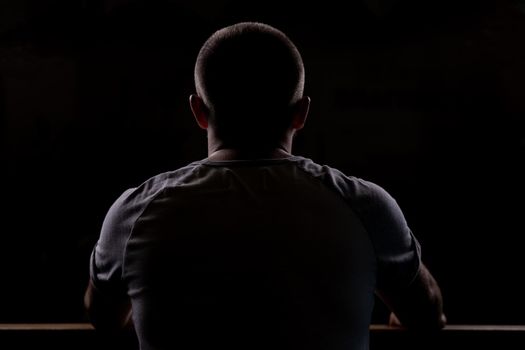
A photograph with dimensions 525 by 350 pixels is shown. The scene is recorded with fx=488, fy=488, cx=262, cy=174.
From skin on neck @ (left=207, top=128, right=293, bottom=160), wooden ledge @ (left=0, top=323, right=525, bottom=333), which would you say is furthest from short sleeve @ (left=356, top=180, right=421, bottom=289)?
wooden ledge @ (left=0, top=323, right=525, bottom=333)

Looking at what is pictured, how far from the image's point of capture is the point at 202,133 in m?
2.56

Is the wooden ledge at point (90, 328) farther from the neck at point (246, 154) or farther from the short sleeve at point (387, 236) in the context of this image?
the neck at point (246, 154)

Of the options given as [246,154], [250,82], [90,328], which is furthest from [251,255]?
[90,328]

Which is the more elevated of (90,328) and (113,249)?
(113,249)

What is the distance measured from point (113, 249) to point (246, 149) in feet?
0.90

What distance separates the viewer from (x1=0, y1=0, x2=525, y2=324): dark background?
253 centimetres

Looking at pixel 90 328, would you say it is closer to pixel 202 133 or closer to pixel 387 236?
pixel 387 236

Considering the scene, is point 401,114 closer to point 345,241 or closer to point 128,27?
point 128,27

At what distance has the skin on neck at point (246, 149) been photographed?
32.8 inches

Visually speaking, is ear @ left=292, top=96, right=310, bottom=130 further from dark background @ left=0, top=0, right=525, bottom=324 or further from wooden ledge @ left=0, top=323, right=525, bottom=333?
dark background @ left=0, top=0, right=525, bottom=324

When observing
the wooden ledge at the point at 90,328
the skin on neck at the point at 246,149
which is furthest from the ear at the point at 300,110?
the wooden ledge at the point at 90,328

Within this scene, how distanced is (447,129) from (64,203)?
206 cm

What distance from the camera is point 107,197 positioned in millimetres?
2598

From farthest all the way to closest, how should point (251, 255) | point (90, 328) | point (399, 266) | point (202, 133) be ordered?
1. point (202, 133)
2. point (90, 328)
3. point (399, 266)
4. point (251, 255)
